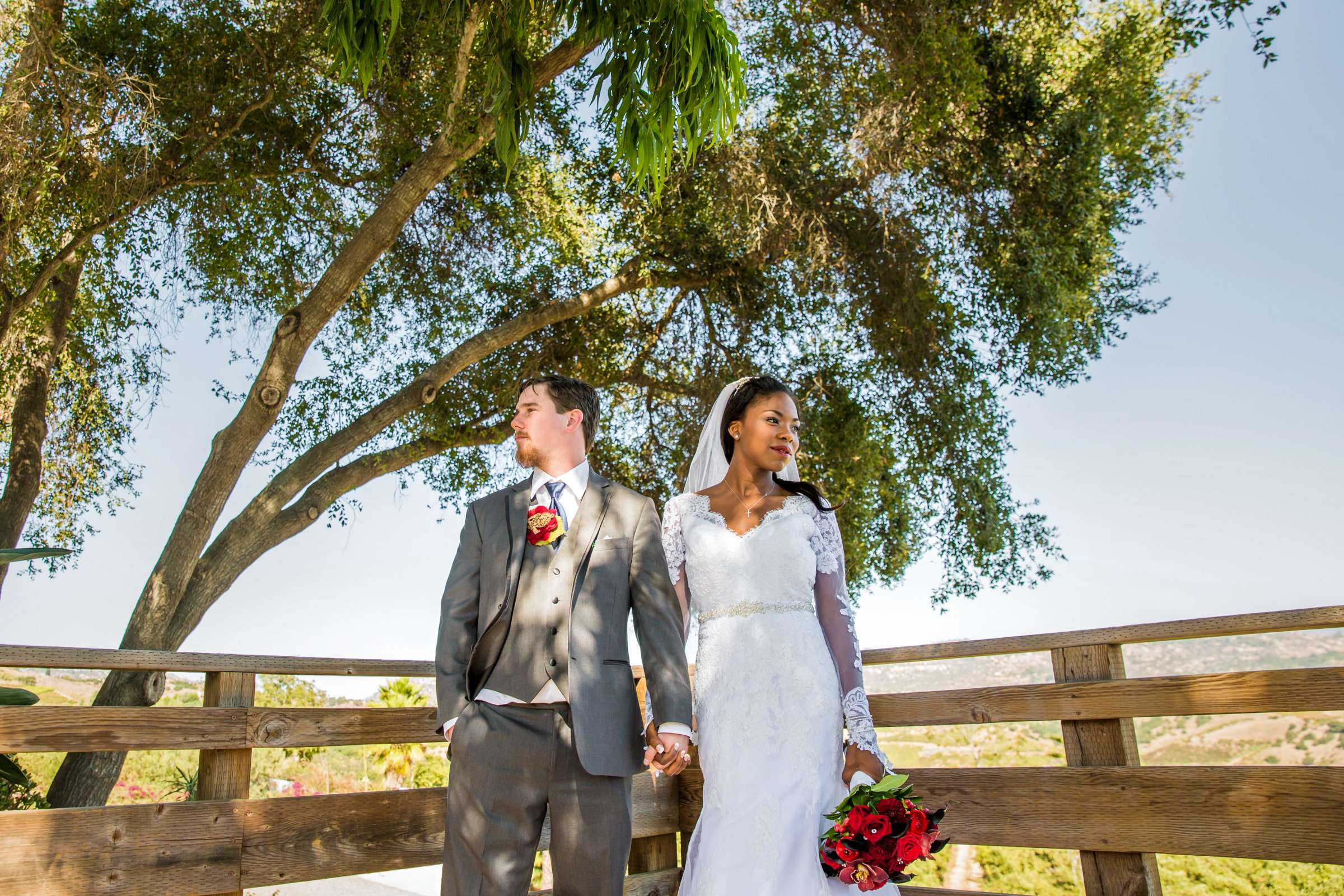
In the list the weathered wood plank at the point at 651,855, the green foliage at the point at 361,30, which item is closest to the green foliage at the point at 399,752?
the weathered wood plank at the point at 651,855

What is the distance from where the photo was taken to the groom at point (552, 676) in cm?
239

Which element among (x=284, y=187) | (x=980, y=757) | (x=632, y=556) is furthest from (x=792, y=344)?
(x=980, y=757)

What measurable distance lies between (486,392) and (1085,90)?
577 cm

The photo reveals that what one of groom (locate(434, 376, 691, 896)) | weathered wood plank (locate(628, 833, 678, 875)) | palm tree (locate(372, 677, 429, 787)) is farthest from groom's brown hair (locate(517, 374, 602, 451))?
palm tree (locate(372, 677, 429, 787))

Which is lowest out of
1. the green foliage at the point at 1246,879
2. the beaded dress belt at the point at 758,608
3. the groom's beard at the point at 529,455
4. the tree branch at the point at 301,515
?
the green foliage at the point at 1246,879

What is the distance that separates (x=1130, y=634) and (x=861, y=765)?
107 centimetres

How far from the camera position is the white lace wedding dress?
247cm

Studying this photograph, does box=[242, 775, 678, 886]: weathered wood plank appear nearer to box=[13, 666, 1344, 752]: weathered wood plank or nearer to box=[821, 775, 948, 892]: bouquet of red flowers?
box=[13, 666, 1344, 752]: weathered wood plank

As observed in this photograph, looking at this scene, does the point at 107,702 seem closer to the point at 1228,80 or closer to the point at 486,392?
the point at 486,392

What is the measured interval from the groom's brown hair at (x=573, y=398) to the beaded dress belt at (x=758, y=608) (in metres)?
0.61

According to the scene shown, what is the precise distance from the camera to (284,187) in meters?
8.72

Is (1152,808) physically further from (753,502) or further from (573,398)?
(573,398)

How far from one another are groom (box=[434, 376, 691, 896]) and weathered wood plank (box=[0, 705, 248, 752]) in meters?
0.75

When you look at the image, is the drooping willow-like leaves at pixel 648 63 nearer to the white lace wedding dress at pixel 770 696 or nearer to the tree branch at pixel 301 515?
the white lace wedding dress at pixel 770 696
